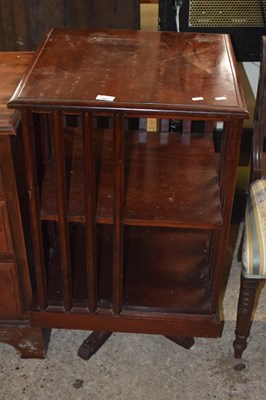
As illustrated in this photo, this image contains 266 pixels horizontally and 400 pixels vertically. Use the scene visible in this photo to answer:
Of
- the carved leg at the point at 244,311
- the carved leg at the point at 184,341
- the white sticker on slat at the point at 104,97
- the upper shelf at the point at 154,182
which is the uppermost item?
the white sticker on slat at the point at 104,97

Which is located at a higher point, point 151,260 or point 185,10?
point 185,10

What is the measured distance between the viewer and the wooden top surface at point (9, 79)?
1296 millimetres

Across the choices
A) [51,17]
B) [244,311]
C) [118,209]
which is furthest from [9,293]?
[51,17]

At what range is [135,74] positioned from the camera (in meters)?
1.37

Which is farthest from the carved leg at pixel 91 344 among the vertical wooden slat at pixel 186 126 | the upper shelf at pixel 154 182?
the vertical wooden slat at pixel 186 126

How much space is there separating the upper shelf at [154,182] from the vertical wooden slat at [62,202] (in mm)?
36

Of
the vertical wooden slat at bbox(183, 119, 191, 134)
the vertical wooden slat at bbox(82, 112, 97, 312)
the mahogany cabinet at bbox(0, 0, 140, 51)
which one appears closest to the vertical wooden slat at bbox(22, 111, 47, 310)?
the vertical wooden slat at bbox(82, 112, 97, 312)

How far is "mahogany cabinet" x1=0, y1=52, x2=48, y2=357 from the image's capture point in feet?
4.42

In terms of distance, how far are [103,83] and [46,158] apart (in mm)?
442

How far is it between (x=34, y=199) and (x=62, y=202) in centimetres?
7

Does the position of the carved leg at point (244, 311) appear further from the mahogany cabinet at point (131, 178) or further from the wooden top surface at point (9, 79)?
the wooden top surface at point (9, 79)

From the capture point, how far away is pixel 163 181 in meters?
1.52

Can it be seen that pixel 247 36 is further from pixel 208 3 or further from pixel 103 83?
pixel 103 83

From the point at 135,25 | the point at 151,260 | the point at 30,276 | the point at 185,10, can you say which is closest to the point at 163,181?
the point at 151,260
